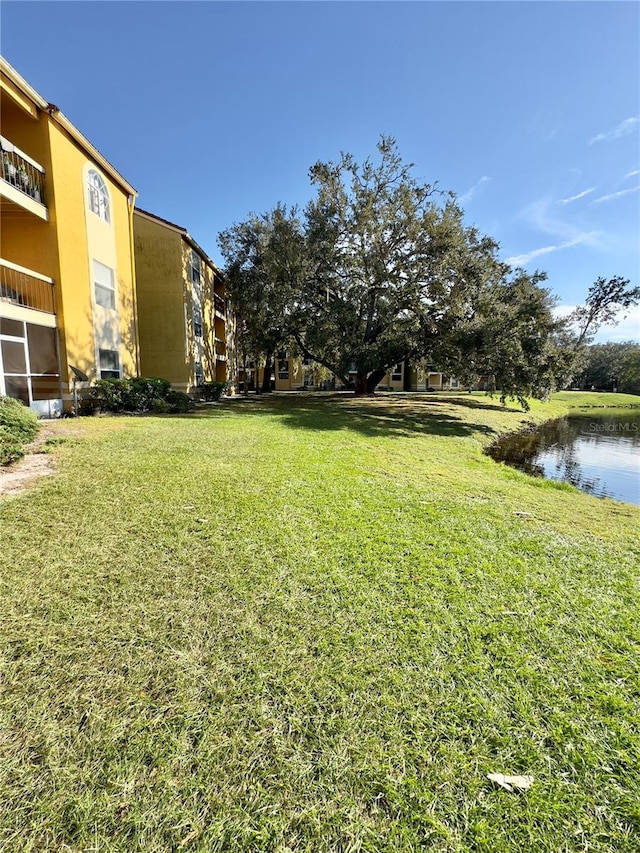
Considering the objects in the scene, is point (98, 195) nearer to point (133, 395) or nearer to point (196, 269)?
point (133, 395)

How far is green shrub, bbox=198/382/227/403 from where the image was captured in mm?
22078

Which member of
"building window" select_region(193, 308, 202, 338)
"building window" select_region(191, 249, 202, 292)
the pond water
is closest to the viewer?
the pond water

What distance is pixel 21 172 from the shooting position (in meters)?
11.2

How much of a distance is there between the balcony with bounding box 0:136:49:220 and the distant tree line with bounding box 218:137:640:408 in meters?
10.1

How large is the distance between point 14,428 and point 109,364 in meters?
9.92

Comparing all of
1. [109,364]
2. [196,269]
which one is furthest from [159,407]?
[196,269]

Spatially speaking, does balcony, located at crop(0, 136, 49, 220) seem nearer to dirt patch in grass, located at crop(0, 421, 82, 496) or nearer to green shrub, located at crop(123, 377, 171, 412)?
green shrub, located at crop(123, 377, 171, 412)

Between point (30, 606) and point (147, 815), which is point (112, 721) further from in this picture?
point (30, 606)

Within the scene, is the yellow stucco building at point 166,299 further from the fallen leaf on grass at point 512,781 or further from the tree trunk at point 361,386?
the fallen leaf on grass at point 512,781

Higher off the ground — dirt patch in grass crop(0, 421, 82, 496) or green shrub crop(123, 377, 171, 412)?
green shrub crop(123, 377, 171, 412)

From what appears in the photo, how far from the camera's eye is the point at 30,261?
12.4 metres

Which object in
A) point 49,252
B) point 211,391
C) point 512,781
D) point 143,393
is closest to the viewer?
point 512,781

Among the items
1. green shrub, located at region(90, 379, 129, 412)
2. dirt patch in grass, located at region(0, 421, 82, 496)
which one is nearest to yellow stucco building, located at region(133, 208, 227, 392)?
green shrub, located at region(90, 379, 129, 412)

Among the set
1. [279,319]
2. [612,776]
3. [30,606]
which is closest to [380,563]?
[612,776]
